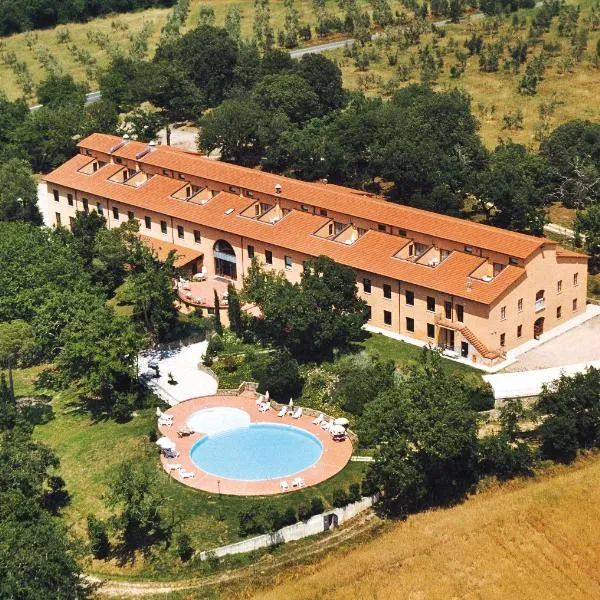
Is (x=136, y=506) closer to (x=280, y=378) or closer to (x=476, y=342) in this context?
(x=280, y=378)

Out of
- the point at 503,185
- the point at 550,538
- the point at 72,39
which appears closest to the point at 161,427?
the point at 550,538

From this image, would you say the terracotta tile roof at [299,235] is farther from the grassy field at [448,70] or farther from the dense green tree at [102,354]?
the grassy field at [448,70]

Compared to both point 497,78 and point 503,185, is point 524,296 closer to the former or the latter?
point 503,185

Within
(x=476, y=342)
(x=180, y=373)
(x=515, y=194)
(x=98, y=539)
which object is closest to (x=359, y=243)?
(x=476, y=342)

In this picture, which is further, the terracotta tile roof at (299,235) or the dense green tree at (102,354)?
the terracotta tile roof at (299,235)

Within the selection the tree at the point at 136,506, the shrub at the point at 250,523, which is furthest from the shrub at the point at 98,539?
the shrub at the point at 250,523

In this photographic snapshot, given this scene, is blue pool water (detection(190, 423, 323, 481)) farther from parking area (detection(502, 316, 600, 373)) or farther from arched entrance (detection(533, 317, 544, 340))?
arched entrance (detection(533, 317, 544, 340))

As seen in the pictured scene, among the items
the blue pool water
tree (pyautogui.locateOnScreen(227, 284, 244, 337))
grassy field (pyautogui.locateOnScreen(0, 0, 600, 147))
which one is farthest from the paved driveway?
grassy field (pyautogui.locateOnScreen(0, 0, 600, 147))
